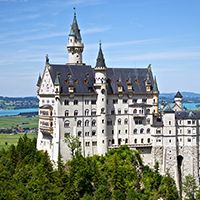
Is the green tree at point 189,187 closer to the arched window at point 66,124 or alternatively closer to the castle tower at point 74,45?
the arched window at point 66,124

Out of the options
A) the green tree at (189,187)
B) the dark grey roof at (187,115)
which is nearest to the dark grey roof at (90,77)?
the dark grey roof at (187,115)

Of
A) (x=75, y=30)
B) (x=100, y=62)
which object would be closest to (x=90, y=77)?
(x=100, y=62)

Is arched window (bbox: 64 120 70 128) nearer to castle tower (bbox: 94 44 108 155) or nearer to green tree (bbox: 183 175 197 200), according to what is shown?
castle tower (bbox: 94 44 108 155)

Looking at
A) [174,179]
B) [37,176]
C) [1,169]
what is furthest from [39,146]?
[174,179]

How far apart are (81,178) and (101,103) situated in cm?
2131

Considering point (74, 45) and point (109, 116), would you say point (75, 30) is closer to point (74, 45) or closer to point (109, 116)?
point (74, 45)

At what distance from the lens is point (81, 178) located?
91250mm

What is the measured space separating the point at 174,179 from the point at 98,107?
25246 millimetres

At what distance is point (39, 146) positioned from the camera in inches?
4385

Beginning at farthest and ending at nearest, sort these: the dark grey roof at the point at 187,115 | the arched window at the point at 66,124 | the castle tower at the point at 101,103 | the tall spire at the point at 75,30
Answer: the tall spire at the point at 75,30, the dark grey roof at the point at 187,115, the castle tower at the point at 101,103, the arched window at the point at 66,124

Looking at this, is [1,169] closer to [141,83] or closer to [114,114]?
[114,114]

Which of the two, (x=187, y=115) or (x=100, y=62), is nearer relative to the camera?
(x=100, y=62)

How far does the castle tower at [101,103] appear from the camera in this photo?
106 meters

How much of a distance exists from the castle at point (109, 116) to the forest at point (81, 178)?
383cm
